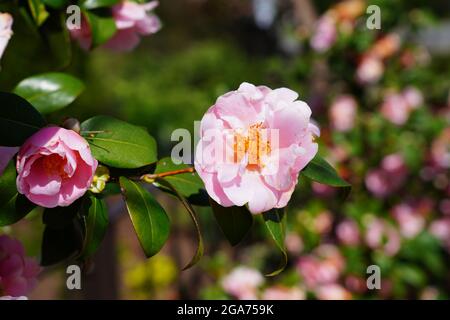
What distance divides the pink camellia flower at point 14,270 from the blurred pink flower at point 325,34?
1.63m

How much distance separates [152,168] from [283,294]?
829mm

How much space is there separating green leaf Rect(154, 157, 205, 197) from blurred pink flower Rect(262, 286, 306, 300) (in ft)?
2.49

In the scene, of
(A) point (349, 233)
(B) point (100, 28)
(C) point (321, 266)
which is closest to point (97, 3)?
(B) point (100, 28)

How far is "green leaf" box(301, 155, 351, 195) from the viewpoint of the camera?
0.82 metres

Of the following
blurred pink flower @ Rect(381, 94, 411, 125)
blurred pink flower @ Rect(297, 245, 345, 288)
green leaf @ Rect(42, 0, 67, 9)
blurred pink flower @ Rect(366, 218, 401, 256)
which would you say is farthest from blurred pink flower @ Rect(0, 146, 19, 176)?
blurred pink flower @ Rect(381, 94, 411, 125)

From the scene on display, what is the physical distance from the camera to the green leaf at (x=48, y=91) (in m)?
1.03

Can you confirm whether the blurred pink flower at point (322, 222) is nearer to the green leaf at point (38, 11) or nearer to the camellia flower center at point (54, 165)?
the green leaf at point (38, 11)

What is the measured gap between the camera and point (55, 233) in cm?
99

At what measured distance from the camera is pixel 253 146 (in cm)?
78

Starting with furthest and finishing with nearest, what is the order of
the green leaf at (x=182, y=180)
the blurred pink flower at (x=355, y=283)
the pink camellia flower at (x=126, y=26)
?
the blurred pink flower at (x=355, y=283), the pink camellia flower at (x=126, y=26), the green leaf at (x=182, y=180)

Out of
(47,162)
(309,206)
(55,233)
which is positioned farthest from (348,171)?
(47,162)

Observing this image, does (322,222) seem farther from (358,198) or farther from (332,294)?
(332,294)

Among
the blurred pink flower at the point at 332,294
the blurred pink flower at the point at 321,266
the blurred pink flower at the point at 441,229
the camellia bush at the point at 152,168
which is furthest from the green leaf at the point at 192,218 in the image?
the blurred pink flower at the point at 441,229

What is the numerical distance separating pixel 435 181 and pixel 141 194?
167 centimetres
